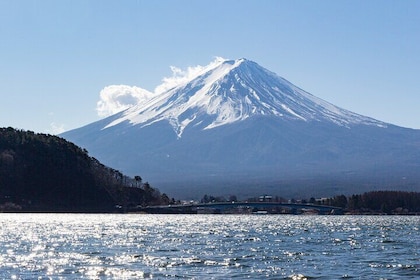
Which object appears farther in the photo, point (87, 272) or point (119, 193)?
point (119, 193)

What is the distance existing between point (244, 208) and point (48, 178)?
5280 centimetres

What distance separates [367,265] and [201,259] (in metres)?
7.44

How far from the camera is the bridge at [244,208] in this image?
143 metres

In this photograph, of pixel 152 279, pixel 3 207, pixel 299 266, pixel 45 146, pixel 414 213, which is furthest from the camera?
pixel 414 213

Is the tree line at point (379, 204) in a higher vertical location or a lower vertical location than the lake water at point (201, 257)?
higher

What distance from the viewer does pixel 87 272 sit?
114 ft

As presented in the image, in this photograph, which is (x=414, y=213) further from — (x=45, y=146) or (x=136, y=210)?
(x=45, y=146)

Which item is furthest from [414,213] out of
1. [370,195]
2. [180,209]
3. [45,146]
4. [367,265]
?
[367,265]

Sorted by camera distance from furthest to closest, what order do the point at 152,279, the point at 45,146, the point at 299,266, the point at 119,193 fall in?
the point at 119,193
the point at 45,146
the point at 299,266
the point at 152,279

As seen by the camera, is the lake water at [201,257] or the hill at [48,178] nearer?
the lake water at [201,257]

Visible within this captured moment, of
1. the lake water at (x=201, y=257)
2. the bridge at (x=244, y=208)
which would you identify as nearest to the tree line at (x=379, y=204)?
the bridge at (x=244, y=208)

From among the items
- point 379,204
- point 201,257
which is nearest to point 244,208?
point 379,204

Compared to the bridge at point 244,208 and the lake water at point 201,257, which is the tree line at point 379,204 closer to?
the bridge at point 244,208

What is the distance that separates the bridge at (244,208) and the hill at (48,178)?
7342 millimetres
